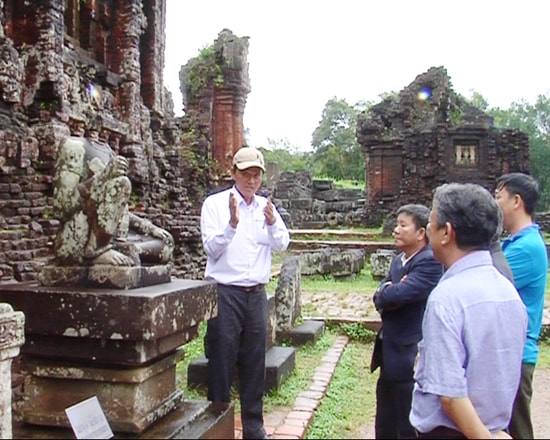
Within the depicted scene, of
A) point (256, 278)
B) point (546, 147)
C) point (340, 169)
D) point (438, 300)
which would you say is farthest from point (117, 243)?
point (340, 169)

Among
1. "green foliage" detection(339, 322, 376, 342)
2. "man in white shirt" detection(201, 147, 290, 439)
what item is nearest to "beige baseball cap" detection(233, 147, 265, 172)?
"man in white shirt" detection(201, 147, 290, 439)

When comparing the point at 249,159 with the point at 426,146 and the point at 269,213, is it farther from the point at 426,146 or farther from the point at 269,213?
the point at 426,146

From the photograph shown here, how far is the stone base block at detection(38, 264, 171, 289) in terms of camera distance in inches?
123

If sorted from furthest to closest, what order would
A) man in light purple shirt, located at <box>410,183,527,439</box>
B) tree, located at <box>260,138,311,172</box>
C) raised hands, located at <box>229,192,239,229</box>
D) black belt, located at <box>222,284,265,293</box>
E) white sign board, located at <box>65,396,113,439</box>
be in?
tree, located at <box>260,138,311,172</box>, black belt, located at <box>222,284,265,293</box>, raised hands, located at <box>229,192,239,229</box>, white sign board, located at <box>65,396,113,439</box>, man in light purple shirt, located at <box>410,183,527,439</box>

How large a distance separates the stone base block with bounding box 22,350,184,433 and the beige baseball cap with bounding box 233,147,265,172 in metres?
1.39

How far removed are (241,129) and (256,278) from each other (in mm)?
13562

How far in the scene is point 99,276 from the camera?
3.16 metres

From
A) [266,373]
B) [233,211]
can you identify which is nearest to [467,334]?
[233,211]

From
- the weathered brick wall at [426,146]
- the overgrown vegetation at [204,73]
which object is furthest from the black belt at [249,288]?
the weathered brick wall at [426,146]

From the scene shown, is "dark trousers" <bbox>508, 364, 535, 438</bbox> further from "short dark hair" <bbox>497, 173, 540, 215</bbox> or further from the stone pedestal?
the stone pedestal

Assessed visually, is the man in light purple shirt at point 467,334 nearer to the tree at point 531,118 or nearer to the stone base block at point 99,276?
the stone base block at point 99,276

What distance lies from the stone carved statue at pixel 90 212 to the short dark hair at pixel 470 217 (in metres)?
1.62

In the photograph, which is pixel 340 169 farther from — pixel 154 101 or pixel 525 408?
pixel 525 408

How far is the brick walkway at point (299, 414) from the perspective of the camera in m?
4.47
